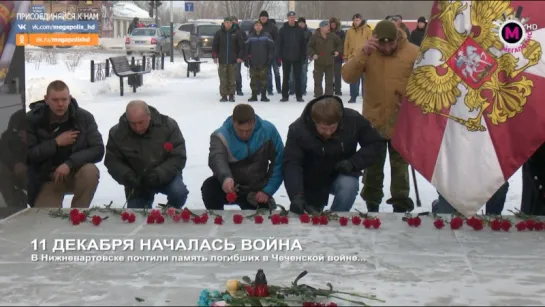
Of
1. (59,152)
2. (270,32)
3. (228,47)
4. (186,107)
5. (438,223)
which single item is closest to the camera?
(438,223)

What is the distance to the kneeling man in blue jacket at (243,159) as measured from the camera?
6.61 metres

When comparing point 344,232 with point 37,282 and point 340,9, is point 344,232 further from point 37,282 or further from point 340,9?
point 340,9

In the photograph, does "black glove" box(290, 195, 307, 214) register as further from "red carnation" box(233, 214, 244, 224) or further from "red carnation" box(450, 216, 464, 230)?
"red carnation" box(450, 216, 464, 230)

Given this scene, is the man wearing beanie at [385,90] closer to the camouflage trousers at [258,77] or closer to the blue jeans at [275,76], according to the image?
the camouflage trousers at [258,77]

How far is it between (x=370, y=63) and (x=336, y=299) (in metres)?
3.31

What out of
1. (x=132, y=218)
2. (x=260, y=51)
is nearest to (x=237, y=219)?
(x=132, y=218)

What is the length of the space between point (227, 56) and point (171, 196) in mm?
10377

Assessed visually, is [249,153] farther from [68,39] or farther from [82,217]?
[68,39]

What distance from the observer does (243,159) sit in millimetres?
6695

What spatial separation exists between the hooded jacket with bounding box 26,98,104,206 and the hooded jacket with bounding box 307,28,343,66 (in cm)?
1034

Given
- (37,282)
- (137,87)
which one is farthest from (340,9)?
(37,282)

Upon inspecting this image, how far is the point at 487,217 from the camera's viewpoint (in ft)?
19.5

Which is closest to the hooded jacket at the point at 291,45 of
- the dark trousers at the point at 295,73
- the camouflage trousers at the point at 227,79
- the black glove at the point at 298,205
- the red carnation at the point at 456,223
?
the dark trousers at the point at 295,73

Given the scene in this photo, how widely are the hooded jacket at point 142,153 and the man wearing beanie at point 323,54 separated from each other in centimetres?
1014
